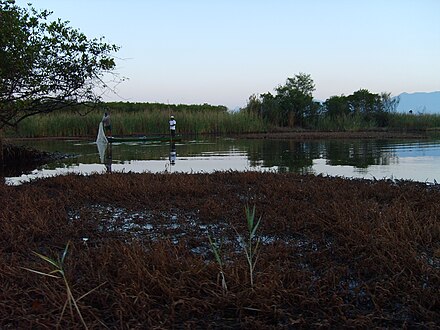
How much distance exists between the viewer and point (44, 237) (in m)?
3.91

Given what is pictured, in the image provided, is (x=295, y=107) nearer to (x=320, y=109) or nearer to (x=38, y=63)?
(x=320, y=109)

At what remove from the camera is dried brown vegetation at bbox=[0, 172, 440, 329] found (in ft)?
7.77

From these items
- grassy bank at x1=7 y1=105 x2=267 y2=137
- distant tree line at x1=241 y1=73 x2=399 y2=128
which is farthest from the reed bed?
distant tree line at x1=241 y1=73 x2=399 y2=128

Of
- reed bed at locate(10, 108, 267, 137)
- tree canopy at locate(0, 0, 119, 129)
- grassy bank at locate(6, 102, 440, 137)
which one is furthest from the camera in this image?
grassy bank at locate(6, 102, 440, 137)

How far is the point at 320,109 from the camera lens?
33.8 metres

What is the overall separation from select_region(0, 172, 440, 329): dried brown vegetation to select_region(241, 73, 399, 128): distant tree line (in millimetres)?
27040

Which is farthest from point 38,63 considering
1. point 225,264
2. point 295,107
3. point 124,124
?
point 295,107

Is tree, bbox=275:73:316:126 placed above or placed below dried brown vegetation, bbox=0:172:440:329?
above

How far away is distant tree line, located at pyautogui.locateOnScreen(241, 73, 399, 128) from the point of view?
31987 mm

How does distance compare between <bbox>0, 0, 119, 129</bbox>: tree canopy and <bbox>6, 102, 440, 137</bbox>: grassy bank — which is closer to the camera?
<bbox>0, 0, 119, 129</bbox>: tree canopy

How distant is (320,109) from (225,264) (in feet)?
106

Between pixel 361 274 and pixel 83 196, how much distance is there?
408 cm

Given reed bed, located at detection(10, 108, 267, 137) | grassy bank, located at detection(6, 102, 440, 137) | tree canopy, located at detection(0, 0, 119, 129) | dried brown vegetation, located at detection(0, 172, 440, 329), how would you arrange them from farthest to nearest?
1. grassy bank, located at detection(6, 102, 440, 137)
2. reed bed, located at detection(10, 108, 267, 137)
3. tree canopy, located at detection(0, 0, 119, 129)
4. dried brown vegetation, located at detection(0, 172, 440, 329)

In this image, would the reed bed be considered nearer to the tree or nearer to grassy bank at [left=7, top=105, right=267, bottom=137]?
grassy bank at [left=7, top=105, right=267, bottom=137]
